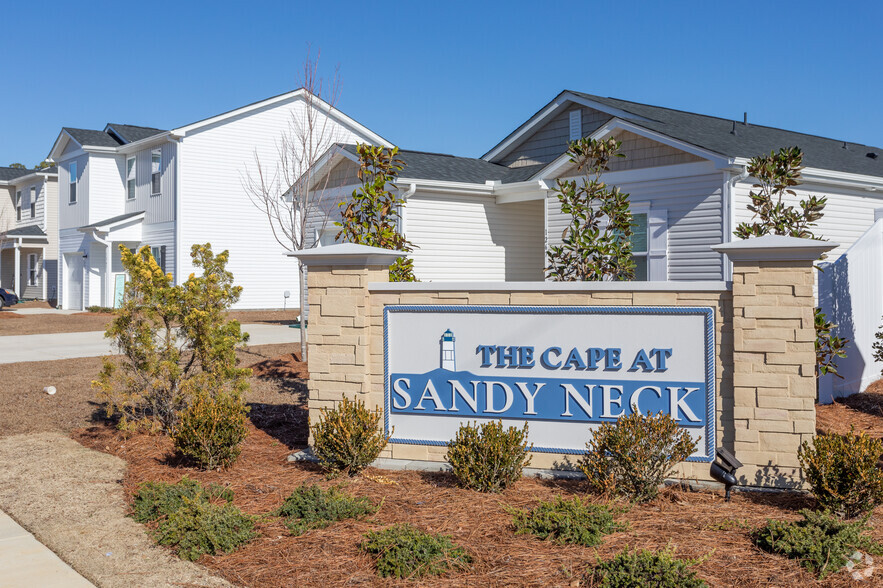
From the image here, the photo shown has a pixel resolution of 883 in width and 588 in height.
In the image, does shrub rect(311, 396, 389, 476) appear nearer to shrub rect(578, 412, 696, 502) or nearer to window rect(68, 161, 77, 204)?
→ shrub rect(578, 412, 696, 502)

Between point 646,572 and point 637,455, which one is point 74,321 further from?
point 646,572

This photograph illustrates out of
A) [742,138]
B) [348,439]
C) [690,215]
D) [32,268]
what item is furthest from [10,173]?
[348,439]

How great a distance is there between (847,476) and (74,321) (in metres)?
23.1

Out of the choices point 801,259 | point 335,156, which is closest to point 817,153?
point 335,156

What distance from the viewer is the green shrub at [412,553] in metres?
4.43

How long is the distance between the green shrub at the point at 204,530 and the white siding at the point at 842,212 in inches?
476

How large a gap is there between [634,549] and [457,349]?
8.76 ft

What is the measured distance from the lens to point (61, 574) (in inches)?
187

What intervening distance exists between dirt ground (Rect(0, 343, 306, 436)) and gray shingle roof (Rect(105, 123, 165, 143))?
18.3 meters

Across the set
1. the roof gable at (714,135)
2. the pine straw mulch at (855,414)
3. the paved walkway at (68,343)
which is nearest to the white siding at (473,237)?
the roof gable at (714,135)

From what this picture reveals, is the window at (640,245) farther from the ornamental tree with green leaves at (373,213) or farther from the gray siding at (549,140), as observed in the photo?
the ornamental tree with green leaves at (373,213)

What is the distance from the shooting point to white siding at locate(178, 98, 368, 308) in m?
26.6

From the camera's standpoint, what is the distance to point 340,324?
7.08 metres

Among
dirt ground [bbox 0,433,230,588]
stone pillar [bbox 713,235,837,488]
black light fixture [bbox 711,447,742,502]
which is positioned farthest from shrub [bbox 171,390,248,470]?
stone pillar [bbox 713,235,837,488]
